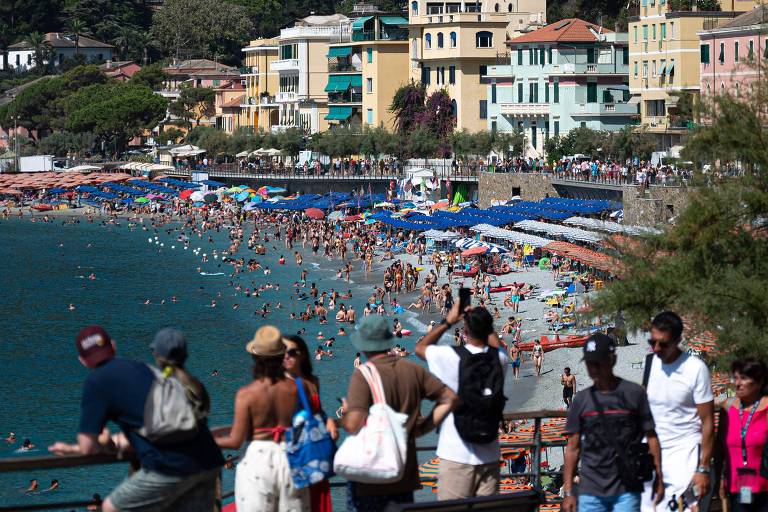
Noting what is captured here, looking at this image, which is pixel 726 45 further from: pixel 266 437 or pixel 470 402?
pixel 266 437

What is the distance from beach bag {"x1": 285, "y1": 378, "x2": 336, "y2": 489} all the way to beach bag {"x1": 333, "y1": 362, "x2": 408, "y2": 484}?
0.09 meters

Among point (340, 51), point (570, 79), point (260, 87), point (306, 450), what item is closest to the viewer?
point (306, 450)

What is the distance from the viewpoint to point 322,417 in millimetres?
7176

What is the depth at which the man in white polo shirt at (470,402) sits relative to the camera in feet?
25.3

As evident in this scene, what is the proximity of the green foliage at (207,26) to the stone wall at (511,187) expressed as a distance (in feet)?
201

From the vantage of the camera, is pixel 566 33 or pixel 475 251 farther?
pixel 566 33

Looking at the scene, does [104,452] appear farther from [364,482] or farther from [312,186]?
[312,186]

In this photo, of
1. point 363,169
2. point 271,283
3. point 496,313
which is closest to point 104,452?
point 496,313

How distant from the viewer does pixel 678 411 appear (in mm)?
8055

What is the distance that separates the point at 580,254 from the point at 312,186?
124 ft

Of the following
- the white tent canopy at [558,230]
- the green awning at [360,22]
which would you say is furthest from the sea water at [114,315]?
the green awning at [360,22]

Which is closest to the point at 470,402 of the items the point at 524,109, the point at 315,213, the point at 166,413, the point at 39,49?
the point at 166,413

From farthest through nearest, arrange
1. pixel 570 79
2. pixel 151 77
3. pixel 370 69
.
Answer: pixel 151 77
pixel 370 69
pixel 570 79

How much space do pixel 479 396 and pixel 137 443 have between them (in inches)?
84.6
